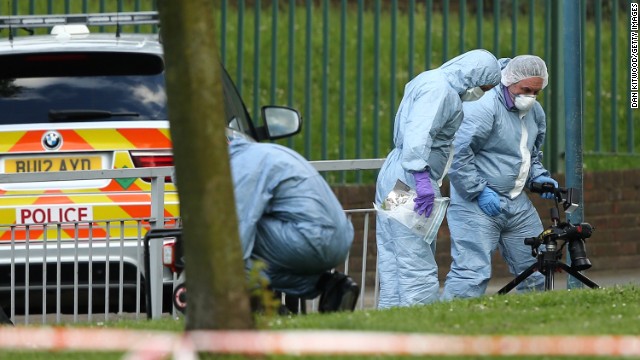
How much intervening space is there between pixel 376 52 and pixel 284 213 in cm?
613

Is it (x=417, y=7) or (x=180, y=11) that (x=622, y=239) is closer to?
(x=417, y=7)

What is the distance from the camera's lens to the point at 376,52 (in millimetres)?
13141

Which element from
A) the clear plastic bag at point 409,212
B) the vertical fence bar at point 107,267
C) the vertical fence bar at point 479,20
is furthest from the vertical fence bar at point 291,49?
the vertical fence bar at point 107,267

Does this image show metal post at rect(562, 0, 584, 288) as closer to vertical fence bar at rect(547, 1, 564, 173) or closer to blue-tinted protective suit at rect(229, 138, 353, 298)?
blue-tinted protective suit at rect(229, 138, 353, 298)

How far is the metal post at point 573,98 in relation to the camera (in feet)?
31.4

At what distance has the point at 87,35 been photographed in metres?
9.95

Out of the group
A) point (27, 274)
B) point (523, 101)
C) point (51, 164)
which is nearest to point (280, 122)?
point (523, 101)

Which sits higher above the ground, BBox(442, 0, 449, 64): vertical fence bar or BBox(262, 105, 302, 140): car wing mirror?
BBox(442, 0, 449, 64): vertical fence bar

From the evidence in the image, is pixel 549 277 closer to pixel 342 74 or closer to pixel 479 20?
pixel 342 74

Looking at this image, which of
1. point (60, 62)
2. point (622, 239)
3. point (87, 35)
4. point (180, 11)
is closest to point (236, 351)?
point (180, 11)

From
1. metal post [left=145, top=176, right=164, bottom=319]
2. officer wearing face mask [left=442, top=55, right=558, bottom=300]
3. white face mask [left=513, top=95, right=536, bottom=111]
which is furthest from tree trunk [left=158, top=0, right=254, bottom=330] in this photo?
white face mask [left=513, top=95, right=536, bottom=111]

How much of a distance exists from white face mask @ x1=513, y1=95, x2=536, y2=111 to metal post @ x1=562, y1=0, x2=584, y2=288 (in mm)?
316

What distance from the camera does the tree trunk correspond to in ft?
18.5

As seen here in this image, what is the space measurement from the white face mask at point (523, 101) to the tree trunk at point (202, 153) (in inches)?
156
